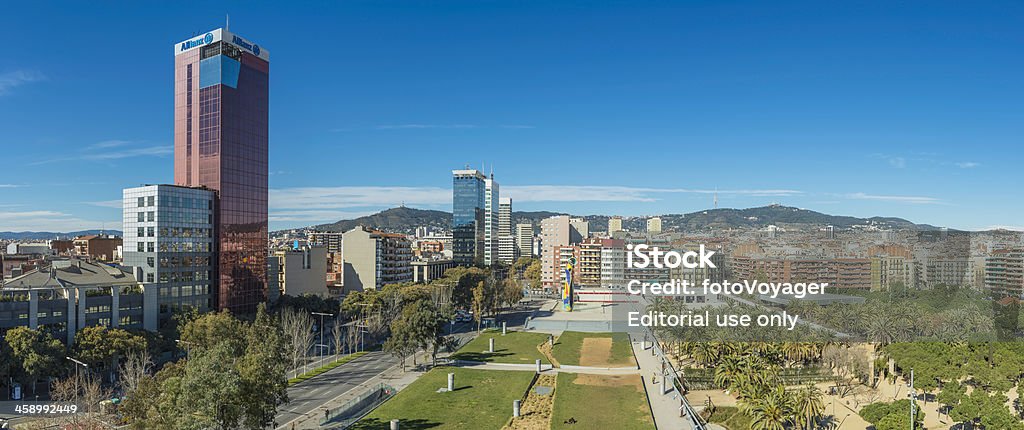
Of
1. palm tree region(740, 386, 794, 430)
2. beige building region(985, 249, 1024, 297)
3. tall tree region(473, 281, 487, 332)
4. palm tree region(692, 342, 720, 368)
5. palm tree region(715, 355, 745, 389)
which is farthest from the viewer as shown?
beige building region(985, 249, 1024, 297)

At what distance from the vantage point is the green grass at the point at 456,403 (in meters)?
39.2

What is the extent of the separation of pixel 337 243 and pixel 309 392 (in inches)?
6015

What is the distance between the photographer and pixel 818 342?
193ft

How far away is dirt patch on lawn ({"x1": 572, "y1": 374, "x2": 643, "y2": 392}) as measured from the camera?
165 feet

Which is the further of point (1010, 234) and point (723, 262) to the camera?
point (1010, 234)

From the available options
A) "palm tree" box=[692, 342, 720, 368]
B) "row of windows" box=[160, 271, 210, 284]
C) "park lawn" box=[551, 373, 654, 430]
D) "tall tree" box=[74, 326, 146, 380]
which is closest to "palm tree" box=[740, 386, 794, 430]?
"park lawn" box=[551, 373, 654, 430]

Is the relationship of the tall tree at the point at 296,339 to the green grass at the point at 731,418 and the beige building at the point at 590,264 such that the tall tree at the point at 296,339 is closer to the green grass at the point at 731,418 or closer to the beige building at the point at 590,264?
the green grass at the point at 731,418

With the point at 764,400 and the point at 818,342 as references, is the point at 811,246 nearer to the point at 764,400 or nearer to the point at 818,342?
the point at 818,342

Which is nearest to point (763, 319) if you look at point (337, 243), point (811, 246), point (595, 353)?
point (595, 353)

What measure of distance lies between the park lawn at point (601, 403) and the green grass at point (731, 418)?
15.2 feet

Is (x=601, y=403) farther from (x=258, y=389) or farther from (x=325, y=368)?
(x=325, y=368)

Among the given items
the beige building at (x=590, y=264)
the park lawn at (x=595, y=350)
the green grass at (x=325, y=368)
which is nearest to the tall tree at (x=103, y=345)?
the green grass at (x=325, y=368)

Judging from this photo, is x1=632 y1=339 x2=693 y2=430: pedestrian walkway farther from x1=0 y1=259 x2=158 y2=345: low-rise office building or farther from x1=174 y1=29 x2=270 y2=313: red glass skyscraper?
x1=0 y1=259 x2=158 y2=345: low-rise office building

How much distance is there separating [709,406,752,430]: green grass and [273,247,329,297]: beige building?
68900 millimetres
